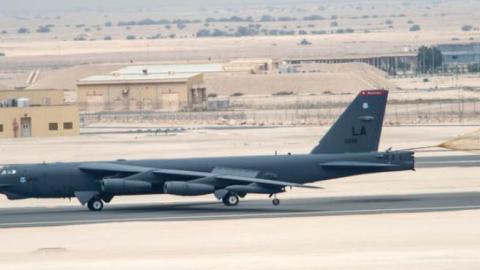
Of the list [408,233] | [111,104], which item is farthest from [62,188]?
[111,104]

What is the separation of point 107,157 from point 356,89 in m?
69.2

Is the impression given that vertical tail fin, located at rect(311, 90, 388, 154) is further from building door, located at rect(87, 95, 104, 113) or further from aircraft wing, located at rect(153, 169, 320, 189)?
building door, located at rect(87, 95, 104, 113)

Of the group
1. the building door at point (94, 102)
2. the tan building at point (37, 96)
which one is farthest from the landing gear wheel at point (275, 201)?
the building door at point (94, 102)

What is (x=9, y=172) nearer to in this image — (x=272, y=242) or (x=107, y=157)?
(x=272, y=242)

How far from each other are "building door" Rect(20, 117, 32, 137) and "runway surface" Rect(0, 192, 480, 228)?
4326 cm

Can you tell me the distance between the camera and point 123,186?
5375 cm

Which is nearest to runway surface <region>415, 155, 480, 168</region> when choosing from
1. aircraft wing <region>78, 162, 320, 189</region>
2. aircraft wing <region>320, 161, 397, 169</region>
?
aircraft wing <region>320, 161, 397, 169</region>

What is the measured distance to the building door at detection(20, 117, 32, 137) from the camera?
98312 millimetres

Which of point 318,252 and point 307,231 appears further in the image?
point 307,231

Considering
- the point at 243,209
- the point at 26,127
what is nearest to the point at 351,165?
the point at 243,209

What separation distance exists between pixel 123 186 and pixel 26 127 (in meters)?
46.0

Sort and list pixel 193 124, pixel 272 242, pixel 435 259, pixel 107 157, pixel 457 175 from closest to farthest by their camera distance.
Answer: pixel 435 259 < pixel 272 242 < pixel 457 175 < pixel 107 157 < pixel 193 124

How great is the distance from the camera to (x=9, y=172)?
5419cm

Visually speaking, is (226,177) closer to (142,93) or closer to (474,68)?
(142,93)
